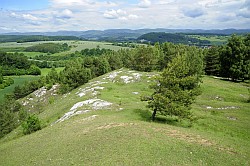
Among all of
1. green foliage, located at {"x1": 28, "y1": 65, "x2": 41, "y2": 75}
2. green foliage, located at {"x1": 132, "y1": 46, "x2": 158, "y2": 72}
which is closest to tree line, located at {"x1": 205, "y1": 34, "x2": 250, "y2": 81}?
green foliage, located at {"x1": 132, "y1": 46, "x2": 158, "y2": 72}

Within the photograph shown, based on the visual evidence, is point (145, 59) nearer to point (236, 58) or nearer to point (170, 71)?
point (236, 58)

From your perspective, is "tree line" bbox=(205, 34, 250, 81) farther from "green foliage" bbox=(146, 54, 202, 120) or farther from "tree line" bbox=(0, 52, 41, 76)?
"tree line" bbox=(0, 52, 41, 76)

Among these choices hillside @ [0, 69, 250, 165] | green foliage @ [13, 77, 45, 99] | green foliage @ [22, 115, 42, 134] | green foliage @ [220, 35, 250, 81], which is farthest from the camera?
green foliage @ [13, 77, 45, 99]

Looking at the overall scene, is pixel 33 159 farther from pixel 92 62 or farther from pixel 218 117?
pixel 92 62

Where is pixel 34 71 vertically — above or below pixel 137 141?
below

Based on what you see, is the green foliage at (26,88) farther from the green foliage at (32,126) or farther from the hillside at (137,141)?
the hillside at (137,141)

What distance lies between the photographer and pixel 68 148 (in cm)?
2414

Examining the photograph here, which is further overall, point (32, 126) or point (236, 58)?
point (236, 58)

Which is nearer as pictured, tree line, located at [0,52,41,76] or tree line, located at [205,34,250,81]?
tree line, located at [205,34,250,81]

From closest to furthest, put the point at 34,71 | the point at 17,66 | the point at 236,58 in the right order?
the point at 236,58 < the point at 34,71 < the point at 17,66

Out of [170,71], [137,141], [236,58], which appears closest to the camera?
[137,141]

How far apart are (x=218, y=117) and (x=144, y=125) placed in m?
15.7

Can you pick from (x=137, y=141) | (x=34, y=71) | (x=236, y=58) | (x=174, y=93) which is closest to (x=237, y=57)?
(x=236, y=58)

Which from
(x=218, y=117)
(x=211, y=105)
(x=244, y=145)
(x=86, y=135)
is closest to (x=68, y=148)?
(x=86, y=135)
